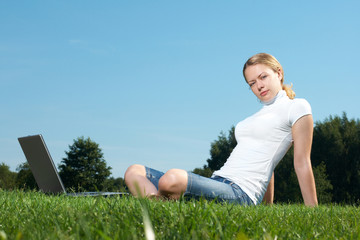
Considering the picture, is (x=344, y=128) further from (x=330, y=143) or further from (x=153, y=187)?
(x=153, y=187)

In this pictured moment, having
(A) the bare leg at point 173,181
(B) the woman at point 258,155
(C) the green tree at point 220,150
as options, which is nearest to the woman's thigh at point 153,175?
(B) the woman at point 258,155

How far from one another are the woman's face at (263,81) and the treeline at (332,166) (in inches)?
1245

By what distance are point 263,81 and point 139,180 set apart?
7.20ft

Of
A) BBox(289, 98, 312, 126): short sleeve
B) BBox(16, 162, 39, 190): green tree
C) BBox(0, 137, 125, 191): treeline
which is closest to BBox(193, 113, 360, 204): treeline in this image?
BBox(0, 137, 125, 191): treeline

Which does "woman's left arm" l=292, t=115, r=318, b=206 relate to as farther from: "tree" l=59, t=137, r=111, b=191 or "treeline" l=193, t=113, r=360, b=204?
"tree" l=59, t=137, r=111, b=191

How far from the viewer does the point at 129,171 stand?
190 inches

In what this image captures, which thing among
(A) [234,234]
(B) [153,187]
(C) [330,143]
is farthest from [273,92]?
(C) [330,143]

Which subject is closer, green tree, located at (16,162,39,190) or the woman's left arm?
the woman's left arm

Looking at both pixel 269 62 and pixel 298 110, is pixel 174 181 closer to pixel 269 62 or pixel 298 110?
pixel 298 110

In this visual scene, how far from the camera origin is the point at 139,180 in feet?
15.0

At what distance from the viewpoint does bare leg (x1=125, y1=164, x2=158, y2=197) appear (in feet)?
14.7

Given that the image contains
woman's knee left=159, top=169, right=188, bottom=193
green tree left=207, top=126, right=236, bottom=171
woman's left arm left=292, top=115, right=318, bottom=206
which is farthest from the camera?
green tree left=207, top=126, right=236, bottom=171

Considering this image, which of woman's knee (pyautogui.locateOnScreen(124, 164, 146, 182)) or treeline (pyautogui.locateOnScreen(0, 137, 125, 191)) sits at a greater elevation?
treeline (pyautogui.locateOnScreen(0, 137, 125, 191))

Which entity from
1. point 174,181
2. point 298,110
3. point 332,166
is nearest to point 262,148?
point 298,110
